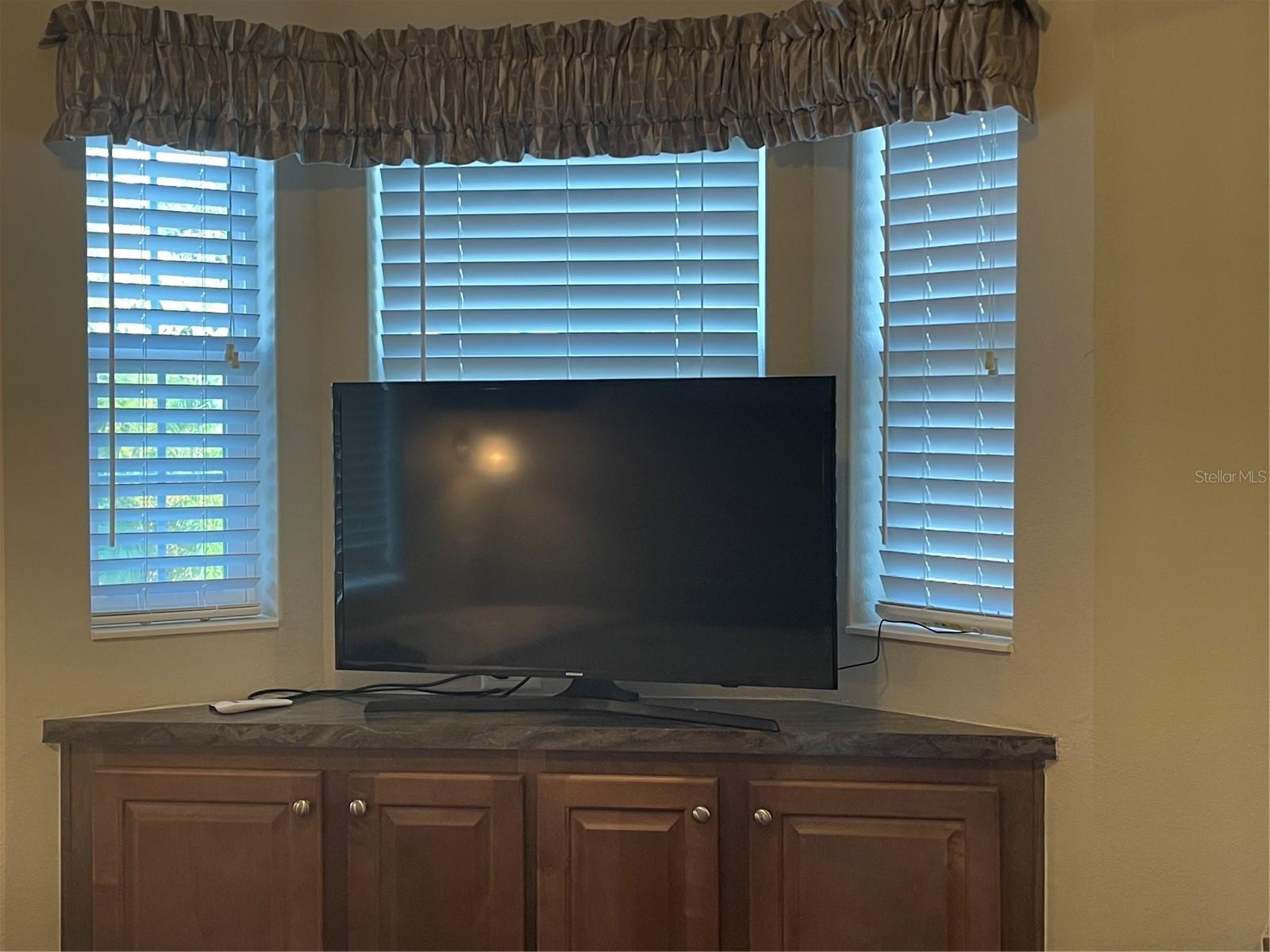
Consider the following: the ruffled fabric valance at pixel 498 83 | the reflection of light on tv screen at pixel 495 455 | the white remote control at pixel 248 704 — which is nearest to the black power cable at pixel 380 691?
the white remote control at pixel 248 704

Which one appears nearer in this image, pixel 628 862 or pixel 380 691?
pixel 628 862

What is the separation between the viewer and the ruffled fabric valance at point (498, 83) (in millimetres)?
2096

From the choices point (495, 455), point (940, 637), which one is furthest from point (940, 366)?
point (495, 455)

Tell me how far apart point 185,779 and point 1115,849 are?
1.78 meters

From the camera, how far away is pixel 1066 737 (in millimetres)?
1978

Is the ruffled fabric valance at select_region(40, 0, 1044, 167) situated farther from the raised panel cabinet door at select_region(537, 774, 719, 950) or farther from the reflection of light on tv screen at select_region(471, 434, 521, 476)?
the raised panel cabinet door at select_region(537, 774, 719, 950)

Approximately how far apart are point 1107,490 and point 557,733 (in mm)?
1121

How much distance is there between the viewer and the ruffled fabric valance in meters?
2.10

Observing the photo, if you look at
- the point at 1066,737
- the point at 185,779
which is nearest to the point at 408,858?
the point at 185,779

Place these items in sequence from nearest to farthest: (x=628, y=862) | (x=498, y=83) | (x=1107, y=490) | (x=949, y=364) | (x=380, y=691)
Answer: (x=1107, y=490) < (x=628, y=862) < (x=949, y=364) < (x=498, y=83) < (x=380, y=691)

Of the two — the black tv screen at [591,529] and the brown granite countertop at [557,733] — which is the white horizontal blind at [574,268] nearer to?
the black tv screen at [591,529]

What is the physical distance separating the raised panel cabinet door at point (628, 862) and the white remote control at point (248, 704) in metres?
0.61

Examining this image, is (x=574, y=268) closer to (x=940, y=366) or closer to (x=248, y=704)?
(x=940, y=366)

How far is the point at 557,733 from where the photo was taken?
2.08 m
